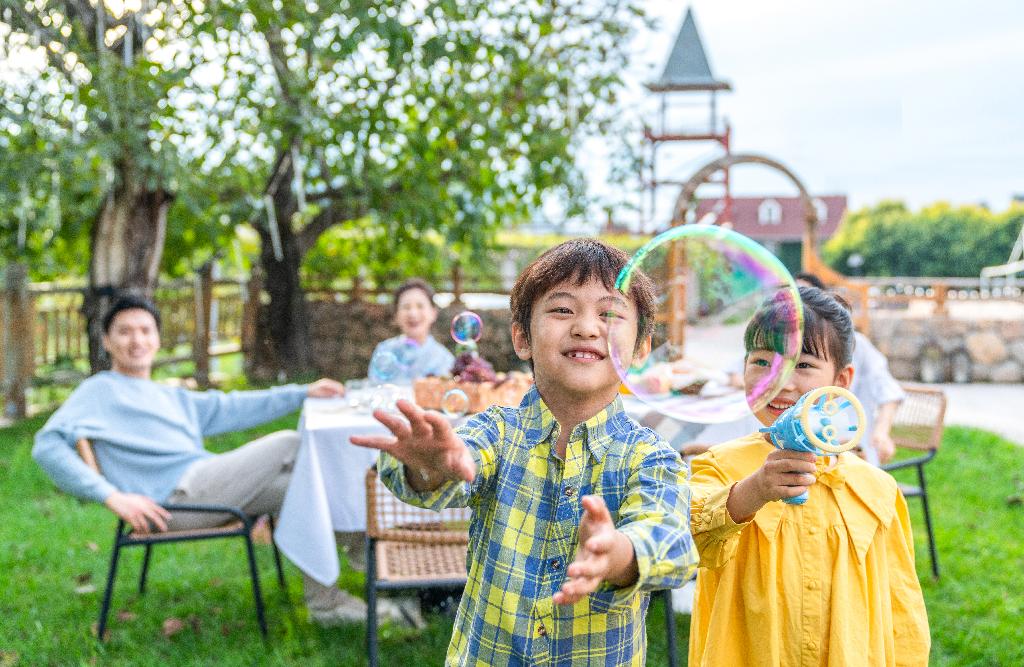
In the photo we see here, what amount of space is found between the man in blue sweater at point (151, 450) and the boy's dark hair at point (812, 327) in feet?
8.09

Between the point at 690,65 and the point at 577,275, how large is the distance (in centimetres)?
1704

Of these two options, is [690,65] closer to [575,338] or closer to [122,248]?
[122,248]

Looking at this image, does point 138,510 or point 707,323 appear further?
point 138,510

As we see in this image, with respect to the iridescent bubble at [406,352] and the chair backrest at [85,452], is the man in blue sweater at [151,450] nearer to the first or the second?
the chair backrest at [85,452]

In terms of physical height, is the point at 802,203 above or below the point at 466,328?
above

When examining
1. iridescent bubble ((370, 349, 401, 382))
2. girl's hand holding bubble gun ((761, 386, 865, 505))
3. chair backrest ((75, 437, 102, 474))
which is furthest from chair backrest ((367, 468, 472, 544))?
girl's hand holding bubble gun ((761, 386, 865, 505))

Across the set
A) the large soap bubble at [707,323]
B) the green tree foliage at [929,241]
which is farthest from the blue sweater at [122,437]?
the green tree foliage at [929,241]

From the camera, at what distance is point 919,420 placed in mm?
4590

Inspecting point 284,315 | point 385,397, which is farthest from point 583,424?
point 284,315

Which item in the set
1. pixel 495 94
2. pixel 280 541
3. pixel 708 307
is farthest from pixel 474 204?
pixel 708 307

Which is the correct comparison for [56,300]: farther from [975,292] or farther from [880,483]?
[975,292]

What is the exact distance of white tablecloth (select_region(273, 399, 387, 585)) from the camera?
3.44 m

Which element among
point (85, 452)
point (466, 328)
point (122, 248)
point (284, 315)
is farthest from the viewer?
Result: point (284, 315)

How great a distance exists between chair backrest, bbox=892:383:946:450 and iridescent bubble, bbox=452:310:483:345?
228 cm
